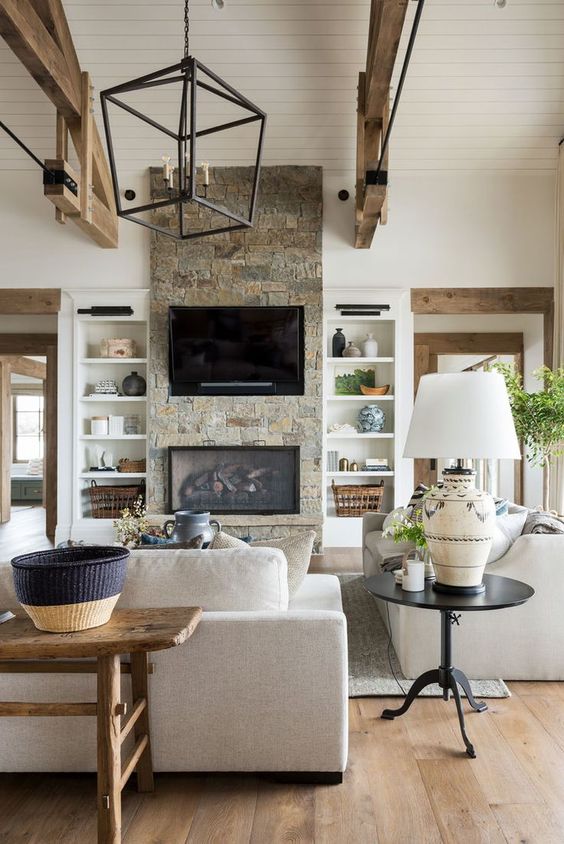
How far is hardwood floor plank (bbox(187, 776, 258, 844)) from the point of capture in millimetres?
1976

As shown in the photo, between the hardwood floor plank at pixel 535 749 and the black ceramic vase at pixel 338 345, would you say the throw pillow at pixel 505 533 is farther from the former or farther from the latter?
the black ceramic vase at pixel 338 345

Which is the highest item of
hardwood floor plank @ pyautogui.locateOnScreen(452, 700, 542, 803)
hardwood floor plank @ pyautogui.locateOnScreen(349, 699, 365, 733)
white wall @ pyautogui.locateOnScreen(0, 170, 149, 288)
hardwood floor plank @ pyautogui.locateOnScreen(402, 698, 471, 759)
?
white wall @ pyautogui.locateOnScreen(0, 170, 149, 288)

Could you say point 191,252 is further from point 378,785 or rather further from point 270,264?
point 378,785

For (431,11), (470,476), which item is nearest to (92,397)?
(431,11)

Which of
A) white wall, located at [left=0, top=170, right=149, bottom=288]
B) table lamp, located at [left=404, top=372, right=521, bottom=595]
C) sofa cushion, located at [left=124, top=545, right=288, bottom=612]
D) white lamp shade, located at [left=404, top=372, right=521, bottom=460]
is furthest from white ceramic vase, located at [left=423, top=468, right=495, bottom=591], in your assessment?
white wall, located at [left=0, top=170, right=149, bottom=288]

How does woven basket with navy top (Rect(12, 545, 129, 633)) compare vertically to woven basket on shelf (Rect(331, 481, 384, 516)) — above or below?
above

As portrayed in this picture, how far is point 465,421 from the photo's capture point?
8.17 feet

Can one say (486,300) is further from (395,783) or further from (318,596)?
(395,783)

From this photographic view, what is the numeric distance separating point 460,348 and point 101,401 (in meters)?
4.29

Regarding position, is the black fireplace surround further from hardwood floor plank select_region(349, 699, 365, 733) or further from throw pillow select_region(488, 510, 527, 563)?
hardwood floor plank select_region(349, 699, 365, 733)

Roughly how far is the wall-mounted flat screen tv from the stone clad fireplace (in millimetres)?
83

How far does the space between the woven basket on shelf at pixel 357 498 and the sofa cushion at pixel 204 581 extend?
4336 millimetres

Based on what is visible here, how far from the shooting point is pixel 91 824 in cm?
203

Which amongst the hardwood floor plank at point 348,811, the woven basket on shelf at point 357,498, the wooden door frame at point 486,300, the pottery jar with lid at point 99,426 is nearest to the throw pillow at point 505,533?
the hardwood floor plank at point 348,811
